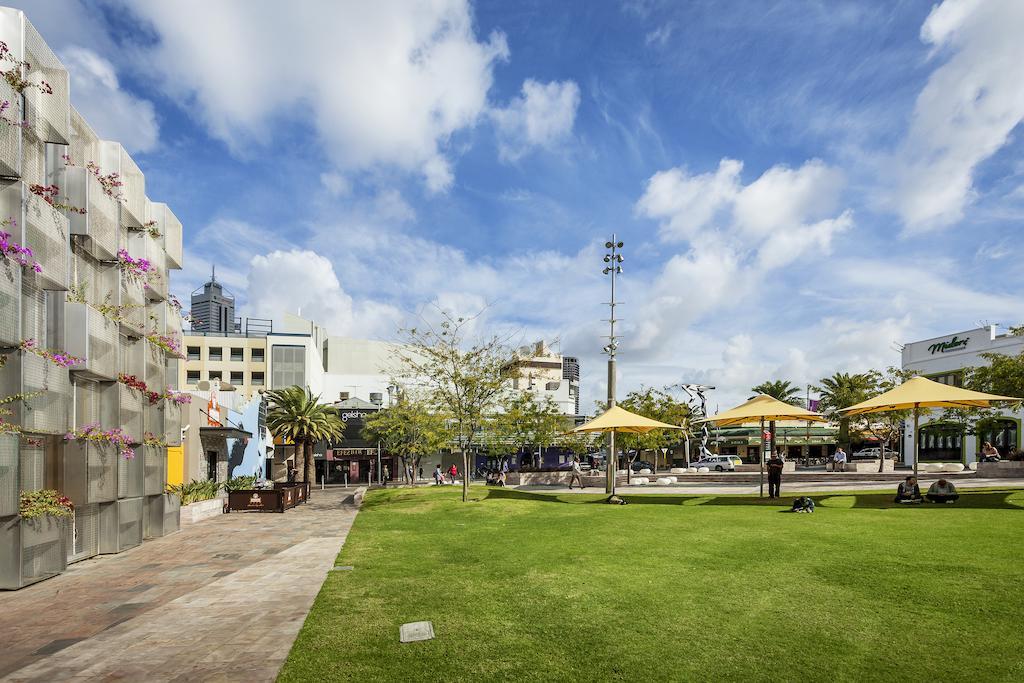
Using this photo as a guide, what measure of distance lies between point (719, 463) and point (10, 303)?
48.6 meters

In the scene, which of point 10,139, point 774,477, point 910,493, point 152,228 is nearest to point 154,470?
point 152,228

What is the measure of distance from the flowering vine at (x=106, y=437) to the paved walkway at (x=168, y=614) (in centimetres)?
225

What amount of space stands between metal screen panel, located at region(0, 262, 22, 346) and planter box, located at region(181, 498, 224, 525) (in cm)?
1090

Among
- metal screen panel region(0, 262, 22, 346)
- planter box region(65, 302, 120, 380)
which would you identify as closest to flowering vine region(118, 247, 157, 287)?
planter box region(65, 302, 120, 380)

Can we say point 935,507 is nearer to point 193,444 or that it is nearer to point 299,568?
point 299,568

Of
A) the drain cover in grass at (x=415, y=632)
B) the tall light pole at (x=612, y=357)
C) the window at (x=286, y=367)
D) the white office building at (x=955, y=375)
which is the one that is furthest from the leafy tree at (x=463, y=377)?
the window at (x=286, y=367)

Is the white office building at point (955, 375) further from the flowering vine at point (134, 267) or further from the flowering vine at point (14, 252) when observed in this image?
the flowering vine at point (14, 252)

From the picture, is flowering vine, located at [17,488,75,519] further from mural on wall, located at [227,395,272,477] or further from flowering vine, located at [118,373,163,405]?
mural on wall, located at [227,395,272,477]

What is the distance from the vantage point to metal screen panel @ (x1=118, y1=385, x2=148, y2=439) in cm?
1473

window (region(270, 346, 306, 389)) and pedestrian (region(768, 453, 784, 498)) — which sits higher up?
window (region(270, 346, 306, 389))

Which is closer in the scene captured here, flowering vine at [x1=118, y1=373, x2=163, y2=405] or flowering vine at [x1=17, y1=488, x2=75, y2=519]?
flowering vine at [x1=17, y1=488, x2=75, y2=519]

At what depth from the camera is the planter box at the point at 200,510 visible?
1977cm

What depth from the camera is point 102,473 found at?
1366 centimetres

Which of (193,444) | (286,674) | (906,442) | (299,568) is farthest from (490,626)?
(906,442)
